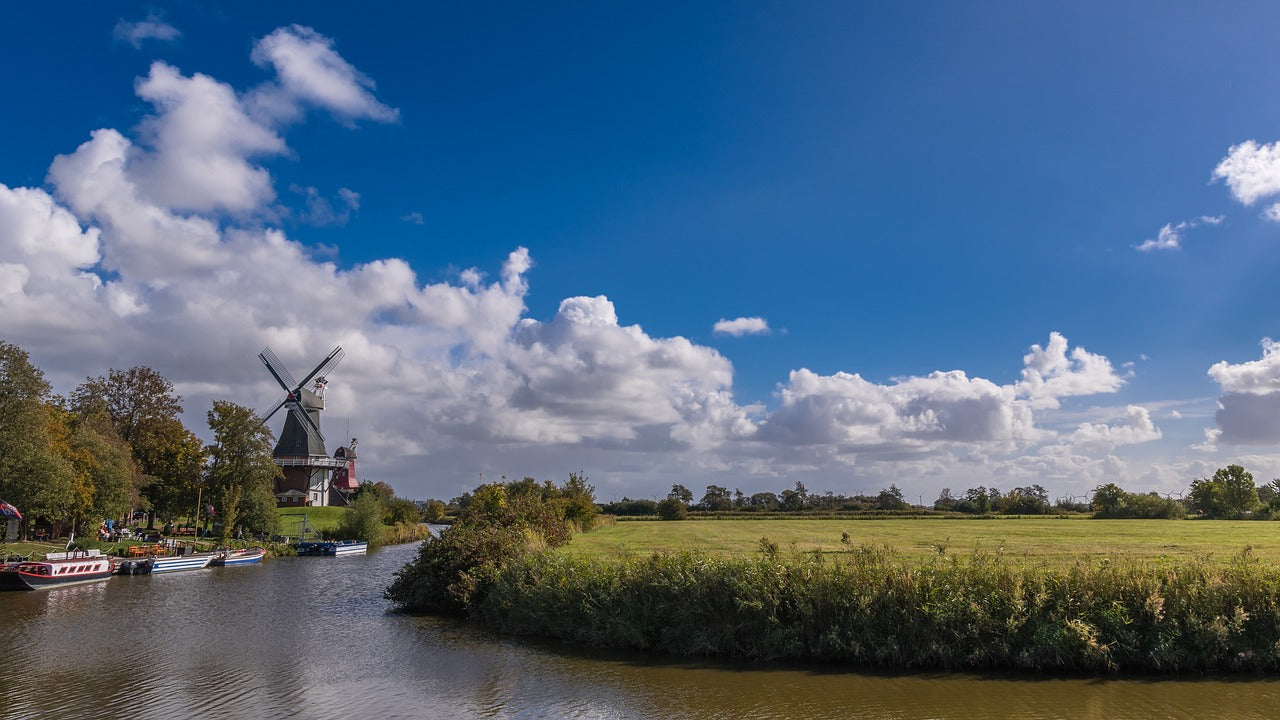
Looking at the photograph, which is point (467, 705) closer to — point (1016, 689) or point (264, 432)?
point (1016, 689)

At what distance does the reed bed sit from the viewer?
1733cm

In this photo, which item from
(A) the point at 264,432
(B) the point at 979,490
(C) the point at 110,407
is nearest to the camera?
(C) the point at 110,407

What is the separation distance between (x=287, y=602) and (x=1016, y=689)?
30383 mm

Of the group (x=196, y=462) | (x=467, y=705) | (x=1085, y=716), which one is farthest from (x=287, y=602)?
(x=196, y=462)

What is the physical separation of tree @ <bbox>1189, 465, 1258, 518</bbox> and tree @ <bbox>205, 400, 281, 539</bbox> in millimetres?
100745

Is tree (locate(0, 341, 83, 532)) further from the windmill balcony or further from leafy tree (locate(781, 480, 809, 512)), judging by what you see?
leafy tree (locate(781, 480, 809, 512))

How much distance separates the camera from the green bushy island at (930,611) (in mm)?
17344

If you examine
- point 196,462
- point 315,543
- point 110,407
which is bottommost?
point 315,543

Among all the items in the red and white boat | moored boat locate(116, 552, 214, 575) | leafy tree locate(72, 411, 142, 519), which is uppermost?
leafy tree locate(72, 411, 142, 519)

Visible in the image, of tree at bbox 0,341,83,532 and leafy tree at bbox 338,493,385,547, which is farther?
leafy tree at bbox 338,493,385,547

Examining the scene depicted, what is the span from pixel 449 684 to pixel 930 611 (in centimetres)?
1200

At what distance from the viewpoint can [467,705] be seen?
16.0 m

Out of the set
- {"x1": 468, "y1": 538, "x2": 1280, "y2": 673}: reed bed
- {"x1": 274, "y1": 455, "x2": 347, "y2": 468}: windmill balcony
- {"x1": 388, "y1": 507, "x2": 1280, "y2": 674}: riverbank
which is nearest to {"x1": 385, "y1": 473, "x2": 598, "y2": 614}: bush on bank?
{"x1": 388, "y1": 507, "x2": 1280, "y2": 674}: riverbank

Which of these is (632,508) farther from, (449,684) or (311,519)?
(449,684)
